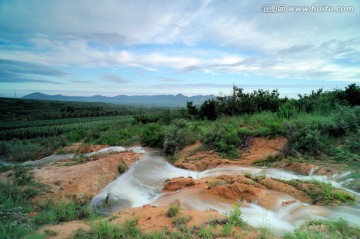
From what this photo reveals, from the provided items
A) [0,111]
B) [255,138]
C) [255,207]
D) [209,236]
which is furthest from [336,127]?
[0,111]

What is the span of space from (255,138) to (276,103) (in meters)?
7.59

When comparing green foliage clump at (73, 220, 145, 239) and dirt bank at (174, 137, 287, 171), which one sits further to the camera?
dirt bank at (174, 137, 287, 171)

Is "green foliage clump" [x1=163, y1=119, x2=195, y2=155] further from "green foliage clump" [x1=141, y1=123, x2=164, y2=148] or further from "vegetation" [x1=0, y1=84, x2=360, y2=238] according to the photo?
"green foliage clump" [x1=141, y1=123, x2=164, y2=148]

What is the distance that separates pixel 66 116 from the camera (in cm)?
6475

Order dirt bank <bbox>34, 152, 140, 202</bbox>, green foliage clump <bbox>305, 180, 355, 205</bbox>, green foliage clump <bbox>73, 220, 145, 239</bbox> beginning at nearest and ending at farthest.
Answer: green foliage clump <bbox>73, 220, 145, 239</bbox> < green foliage clump <bbox>305, 180, 355, 205</bbox> < dirt bank <bbox>34, 152, 140, 202</bbox>

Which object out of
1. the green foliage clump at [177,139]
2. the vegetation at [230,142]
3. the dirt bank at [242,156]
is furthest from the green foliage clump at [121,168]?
the green foliage clump at [177,139]

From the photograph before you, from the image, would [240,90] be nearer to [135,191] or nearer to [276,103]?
[276,103]

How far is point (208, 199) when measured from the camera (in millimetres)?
6078

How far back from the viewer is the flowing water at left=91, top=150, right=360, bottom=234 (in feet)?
16.0

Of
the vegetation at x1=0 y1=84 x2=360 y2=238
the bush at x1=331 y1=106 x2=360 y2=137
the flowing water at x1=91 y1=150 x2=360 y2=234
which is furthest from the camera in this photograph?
the bush at x1=331 y1=106 x2=360 y2=137

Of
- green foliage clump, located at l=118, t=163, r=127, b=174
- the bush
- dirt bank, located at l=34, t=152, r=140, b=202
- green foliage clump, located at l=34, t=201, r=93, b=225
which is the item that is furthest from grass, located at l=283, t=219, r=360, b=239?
green foliage clump, located at l=118, t=163, r=127, b=174

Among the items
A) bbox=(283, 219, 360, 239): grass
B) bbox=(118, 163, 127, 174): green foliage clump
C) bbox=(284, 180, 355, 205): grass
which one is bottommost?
bbox=(118, 163, 127, 174): green foliage clump

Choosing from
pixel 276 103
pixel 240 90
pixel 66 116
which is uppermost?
pixel 240 90

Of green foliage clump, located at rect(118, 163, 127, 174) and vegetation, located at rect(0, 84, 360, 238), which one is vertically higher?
vegetation, located at rect(0, 84, 360, 238)
